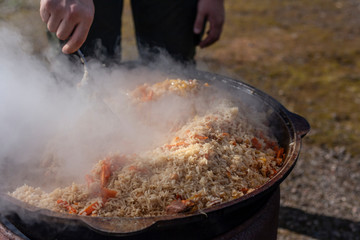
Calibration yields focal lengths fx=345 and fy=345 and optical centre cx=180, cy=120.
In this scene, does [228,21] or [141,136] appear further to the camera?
[228,21]

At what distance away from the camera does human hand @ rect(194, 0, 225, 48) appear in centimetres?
344

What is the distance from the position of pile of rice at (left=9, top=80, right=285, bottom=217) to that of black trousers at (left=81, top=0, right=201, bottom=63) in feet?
4.22

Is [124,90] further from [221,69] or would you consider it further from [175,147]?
[221,69]

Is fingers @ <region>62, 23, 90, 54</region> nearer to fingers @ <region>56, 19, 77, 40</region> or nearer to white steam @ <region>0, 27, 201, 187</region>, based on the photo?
fingers @ <region>56, 19, 77, 40</region>

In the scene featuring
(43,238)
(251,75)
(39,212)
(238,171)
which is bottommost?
(251,75)

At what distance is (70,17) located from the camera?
2051 mm

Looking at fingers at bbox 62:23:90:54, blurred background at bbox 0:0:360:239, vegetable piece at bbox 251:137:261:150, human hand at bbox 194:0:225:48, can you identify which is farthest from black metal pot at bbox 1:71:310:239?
blurred background at bbox 0:0:360:239

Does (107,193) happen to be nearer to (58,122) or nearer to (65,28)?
(58,122)

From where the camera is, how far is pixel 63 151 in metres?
2.27

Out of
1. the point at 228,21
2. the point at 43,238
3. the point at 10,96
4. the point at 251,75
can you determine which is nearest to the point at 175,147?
the point at 43,238

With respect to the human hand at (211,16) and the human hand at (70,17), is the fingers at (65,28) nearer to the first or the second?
the human hand at (70,17)

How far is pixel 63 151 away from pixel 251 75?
477 centimetres

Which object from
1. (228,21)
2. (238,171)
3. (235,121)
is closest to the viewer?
(238,171)

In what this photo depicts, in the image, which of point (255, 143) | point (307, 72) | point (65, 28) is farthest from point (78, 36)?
point (307, 72)
